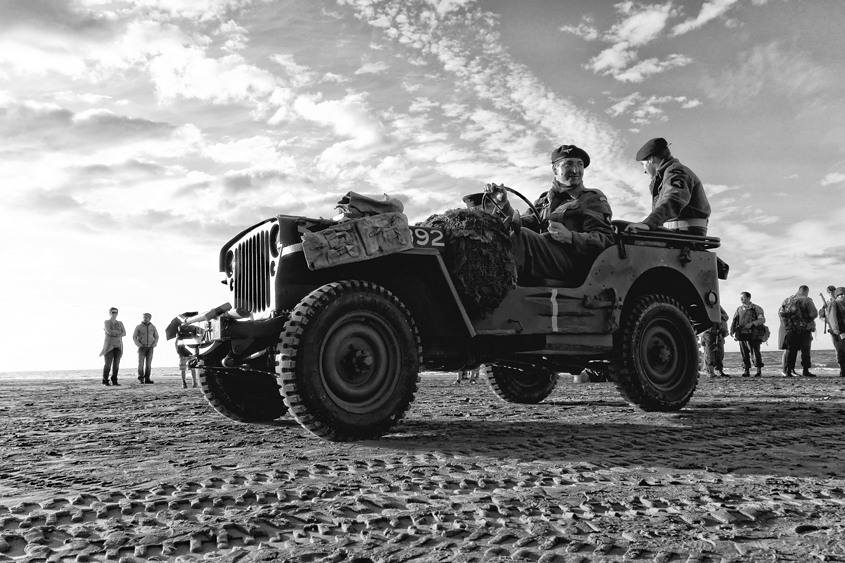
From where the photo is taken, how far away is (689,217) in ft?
22.6

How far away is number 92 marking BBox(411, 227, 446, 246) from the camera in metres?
4.82

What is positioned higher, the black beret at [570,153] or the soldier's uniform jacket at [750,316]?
the black beret at [570,153]

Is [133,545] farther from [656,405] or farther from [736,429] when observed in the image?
[656,405]

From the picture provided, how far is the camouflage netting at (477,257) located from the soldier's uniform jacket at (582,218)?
969mm

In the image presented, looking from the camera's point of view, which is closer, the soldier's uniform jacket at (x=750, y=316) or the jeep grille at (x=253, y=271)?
the jeep grille at (x=253, y=271)

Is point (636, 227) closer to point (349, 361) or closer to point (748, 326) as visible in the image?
point (349, 361)

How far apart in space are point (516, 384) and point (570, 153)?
2.49 m

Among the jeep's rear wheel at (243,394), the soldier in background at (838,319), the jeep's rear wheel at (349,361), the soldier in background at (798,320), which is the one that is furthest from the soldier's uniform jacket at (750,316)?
the jeep's rear wheel at (349,361)

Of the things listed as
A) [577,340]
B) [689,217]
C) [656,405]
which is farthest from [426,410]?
[689,217]

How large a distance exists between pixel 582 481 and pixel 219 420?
3.65 metres

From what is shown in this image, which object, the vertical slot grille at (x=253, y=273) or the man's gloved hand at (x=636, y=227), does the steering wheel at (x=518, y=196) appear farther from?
the vertical slot grille at (x=253, y=273)

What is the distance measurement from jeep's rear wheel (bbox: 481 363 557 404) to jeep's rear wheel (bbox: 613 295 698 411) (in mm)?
1356

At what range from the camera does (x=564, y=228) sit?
6023 mm

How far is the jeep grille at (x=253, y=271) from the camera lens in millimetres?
4770
